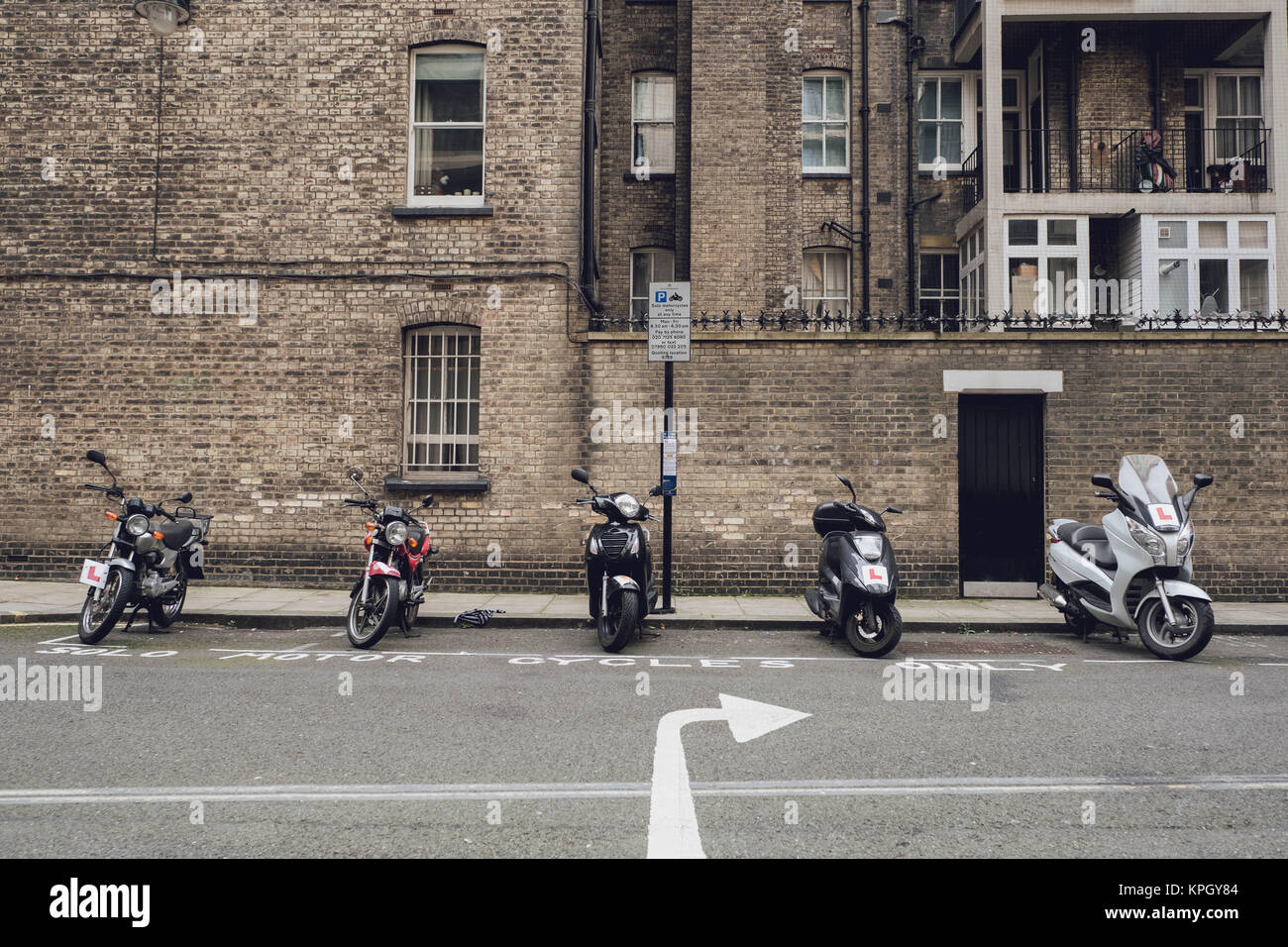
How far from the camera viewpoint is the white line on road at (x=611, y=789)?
388 centimetres

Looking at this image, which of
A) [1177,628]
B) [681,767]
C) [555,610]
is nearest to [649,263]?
[555,610]

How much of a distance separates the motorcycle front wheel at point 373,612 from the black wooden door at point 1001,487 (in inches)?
285

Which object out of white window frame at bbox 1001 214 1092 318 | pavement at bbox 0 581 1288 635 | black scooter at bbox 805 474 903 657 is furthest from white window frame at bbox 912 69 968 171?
black scooter at bbox 805 474 903 657

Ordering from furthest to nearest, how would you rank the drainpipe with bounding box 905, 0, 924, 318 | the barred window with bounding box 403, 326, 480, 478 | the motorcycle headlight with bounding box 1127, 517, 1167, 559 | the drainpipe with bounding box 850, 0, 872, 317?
the drainpipe with bounding box 905, 0, 924, 318 → the drainpipe with bounding box 850, 0, 872, 317 → the barred window with bounding box 403, 326, 480, 478 → the motorcycle headlight with bounding box 1127, 517, 1167, 559

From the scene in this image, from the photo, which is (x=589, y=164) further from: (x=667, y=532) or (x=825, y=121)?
(x=667, y=532)

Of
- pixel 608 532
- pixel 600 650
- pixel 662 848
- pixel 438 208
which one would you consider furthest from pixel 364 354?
pixel 662 848

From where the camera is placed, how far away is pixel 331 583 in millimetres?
11070

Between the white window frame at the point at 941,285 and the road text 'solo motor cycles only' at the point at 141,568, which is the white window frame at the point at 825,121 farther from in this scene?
the road text 'solo motor cycles only' at the point at 141,568

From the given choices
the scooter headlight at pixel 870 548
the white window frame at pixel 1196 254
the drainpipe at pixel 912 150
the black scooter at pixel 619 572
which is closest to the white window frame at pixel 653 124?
the drainpipe at pixel 912 150

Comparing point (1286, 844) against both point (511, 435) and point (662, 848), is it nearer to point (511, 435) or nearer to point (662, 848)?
point (662, 848)

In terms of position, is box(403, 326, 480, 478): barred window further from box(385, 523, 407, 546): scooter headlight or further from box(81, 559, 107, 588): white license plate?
box(81, 559, 107, 588): white license plate

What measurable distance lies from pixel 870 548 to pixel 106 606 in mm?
7158

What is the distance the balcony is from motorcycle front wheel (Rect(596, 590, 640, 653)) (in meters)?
12.1

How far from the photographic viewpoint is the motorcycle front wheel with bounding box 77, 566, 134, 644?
25.3ft
